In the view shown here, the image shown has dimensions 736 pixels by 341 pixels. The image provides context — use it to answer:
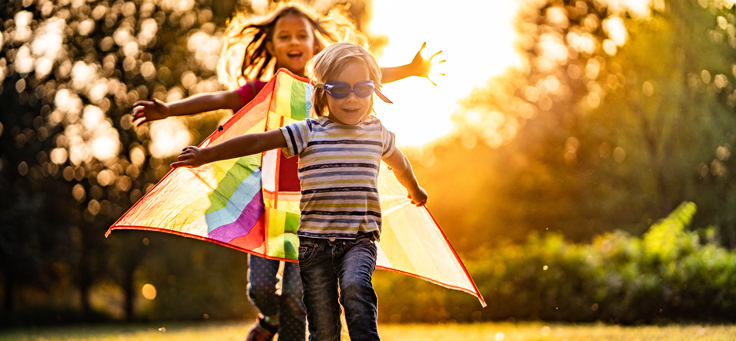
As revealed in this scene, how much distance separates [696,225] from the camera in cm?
1041

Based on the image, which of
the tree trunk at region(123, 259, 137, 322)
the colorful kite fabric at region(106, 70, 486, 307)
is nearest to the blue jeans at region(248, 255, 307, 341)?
the colorful kite fabric at region(106, 70, 486, 307)

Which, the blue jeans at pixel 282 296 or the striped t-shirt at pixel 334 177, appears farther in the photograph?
the blue jeans at pixel 282 296

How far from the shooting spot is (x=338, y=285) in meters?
2.73

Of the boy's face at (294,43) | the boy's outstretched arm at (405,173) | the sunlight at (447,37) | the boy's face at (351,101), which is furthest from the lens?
the sunlight at (447,37)

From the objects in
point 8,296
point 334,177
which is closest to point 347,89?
point 334,177

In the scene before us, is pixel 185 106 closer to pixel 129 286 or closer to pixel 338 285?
pixel 338 285

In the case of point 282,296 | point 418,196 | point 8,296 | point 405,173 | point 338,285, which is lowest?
point 8,296

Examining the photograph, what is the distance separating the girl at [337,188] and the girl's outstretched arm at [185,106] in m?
0.98

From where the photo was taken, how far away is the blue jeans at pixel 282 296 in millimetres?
3760

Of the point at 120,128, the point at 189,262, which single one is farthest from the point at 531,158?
the point at 120,128

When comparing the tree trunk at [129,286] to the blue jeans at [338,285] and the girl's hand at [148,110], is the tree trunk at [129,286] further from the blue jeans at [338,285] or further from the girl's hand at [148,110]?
the blue jeans at [338,285]

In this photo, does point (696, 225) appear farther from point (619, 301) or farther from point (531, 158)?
point (531, 158)

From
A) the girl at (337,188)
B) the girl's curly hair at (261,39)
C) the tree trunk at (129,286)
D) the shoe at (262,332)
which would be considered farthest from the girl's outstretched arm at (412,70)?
the tree trunk at (129,286)

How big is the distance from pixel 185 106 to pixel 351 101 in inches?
52.7
